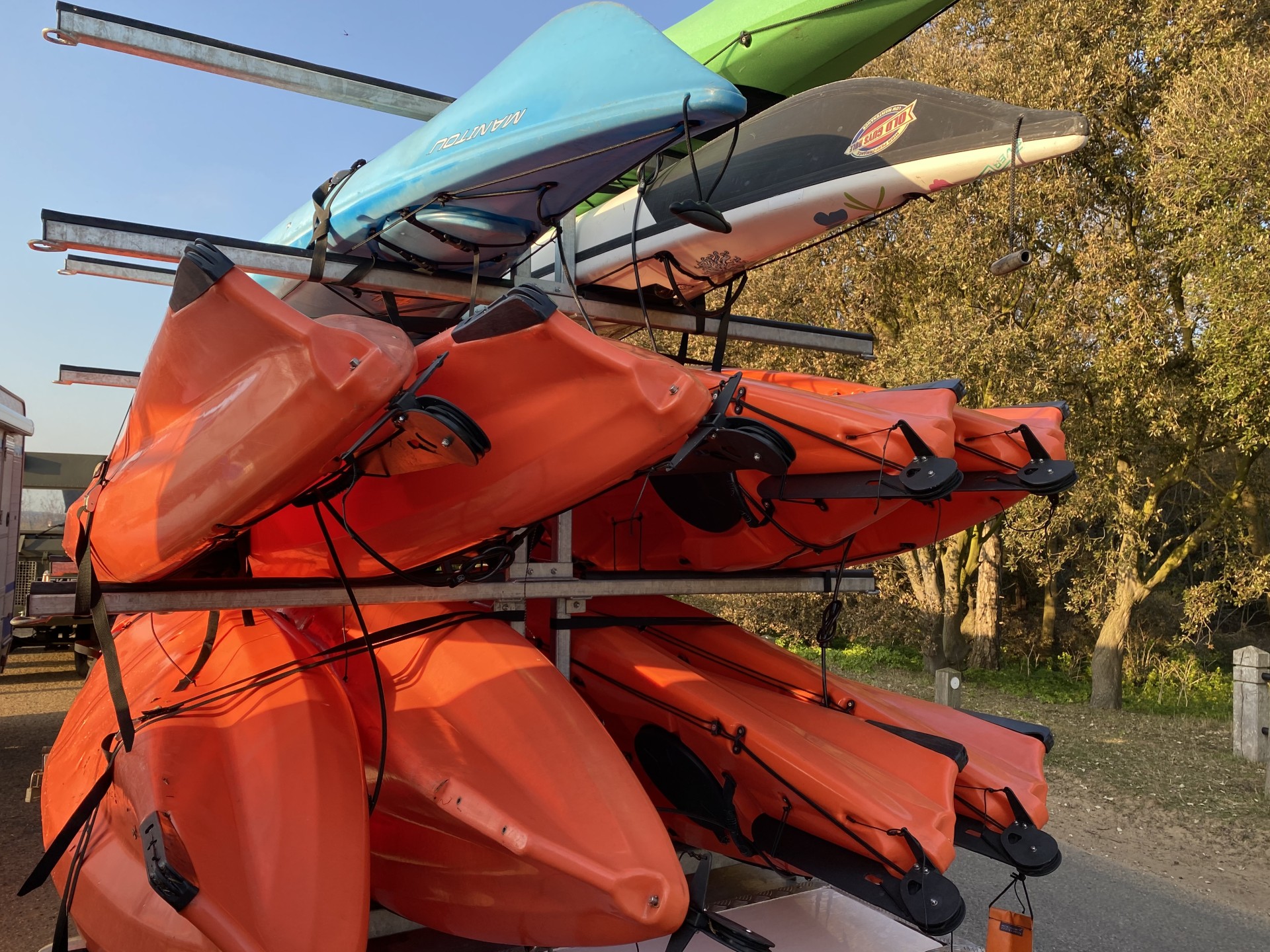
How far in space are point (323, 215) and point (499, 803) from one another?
Answer: 2.51 metres

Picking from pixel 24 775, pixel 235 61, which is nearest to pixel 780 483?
pixel 235 61

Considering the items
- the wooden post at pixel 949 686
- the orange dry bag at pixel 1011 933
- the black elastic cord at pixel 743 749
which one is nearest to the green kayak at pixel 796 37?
the black elastic cord at pixel 743 749

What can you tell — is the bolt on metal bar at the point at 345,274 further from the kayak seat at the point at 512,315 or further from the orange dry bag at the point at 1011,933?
the orange dry bag at the point at 1011,933

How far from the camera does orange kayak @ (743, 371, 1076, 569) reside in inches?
129

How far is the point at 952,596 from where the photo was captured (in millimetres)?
11773

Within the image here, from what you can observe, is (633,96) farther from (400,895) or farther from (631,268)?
(400,895)

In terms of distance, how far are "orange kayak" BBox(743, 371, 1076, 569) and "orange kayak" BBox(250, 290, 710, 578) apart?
68cm

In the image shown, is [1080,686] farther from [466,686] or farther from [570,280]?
[466,686]

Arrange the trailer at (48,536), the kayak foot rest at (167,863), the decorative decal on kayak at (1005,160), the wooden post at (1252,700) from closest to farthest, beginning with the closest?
the kayak foot rest at (167,863)
the decorative decal on kayak at (1005,160)
the wooden post at (1252,700)
the trailer at (48,536)

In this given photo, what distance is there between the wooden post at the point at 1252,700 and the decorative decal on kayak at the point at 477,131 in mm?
6956

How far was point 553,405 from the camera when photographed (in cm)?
271

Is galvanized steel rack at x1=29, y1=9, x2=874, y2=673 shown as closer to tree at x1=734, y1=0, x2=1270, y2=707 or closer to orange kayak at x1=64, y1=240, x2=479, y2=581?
orange kayak at x1=64, y1=240, x2=479, y2=581

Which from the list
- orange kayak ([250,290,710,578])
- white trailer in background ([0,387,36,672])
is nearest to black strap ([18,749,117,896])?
orange kayak ([250,290,710,578])

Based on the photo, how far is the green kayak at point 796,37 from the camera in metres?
3.96
